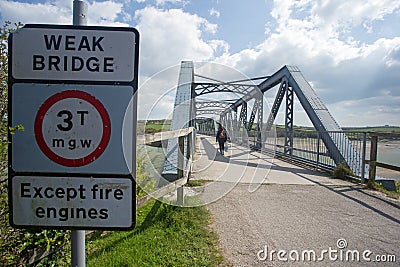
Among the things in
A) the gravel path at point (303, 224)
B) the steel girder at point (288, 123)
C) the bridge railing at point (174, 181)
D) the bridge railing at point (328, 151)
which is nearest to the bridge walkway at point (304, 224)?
the gravel path at point (303, 224)

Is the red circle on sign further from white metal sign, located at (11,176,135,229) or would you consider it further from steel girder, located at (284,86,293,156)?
steel girder, located at (284,86,293,156)

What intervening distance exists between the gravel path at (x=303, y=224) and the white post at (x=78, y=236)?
55.4 inches

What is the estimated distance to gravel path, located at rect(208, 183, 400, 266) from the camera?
7.68 feet

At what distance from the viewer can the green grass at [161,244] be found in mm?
2117

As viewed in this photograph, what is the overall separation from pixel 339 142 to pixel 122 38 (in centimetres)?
704

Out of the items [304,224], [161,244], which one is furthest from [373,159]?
[161,244]

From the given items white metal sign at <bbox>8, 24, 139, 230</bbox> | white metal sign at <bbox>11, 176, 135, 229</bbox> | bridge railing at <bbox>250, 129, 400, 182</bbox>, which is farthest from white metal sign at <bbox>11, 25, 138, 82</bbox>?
bridge railing at <bbox>250, 129, 400, 182</bbox>

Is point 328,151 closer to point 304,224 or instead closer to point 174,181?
point 304,224

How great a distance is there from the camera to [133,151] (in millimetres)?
1096

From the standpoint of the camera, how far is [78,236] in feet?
3.73

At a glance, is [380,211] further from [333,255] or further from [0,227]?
[0,227]

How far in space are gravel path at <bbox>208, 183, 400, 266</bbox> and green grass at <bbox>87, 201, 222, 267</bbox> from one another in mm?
183

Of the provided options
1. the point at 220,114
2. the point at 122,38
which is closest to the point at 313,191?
the point at 122,38

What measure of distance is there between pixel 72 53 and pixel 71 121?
0.29 metres
